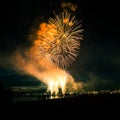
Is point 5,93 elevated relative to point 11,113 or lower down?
elevated

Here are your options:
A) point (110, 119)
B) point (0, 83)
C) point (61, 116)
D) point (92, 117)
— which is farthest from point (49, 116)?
point (0, 83)

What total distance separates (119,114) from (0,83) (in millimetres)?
57560

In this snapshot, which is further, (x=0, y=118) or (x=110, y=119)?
(x=0, y=118)

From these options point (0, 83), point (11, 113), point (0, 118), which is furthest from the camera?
point (0, 83)

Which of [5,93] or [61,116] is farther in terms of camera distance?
[5,93]

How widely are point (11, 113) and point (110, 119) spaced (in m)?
9.71

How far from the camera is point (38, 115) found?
21.4 metres

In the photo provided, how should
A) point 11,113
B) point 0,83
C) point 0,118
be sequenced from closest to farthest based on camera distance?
point 0,118 → point 11,113 → point 0,83

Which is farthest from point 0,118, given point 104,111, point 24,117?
point 104,111

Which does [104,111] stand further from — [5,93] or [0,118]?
[5,93]

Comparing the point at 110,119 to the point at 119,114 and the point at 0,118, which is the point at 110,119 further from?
the point at 0,118

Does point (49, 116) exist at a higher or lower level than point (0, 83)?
Result: lower

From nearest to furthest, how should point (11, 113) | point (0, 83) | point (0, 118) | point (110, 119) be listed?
point (110, 119)
point (0, 118)
point (11, 113)
point (0, 83)

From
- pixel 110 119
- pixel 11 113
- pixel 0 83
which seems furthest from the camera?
pixel 0 83
